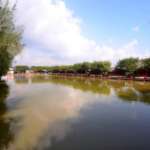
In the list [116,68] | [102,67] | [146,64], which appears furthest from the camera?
[102,67]

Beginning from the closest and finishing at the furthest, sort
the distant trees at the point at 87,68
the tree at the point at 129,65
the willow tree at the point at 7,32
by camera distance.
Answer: the willow tree at the point at 7,32 < the tree at the point at 129,65 < the distant trees at the point at 87,68

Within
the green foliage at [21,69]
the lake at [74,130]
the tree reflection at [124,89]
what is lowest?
the tree reflection at [124,89]

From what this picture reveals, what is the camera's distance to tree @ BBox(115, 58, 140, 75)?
65.4 meters

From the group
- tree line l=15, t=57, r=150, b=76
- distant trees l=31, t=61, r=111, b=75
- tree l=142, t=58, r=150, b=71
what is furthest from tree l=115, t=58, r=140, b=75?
distant trees l=31, t=61, r=111, b=75

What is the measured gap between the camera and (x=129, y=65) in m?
66.4

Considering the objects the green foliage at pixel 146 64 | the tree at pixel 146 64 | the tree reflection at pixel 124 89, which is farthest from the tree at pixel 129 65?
the tree reflection at pixel 124 89

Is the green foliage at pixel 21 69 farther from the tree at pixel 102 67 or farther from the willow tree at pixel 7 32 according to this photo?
the willow tree at pixel 7 32

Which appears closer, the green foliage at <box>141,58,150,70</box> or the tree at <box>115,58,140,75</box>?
the green foliage at <box>141,58,150,70</box>

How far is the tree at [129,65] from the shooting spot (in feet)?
214

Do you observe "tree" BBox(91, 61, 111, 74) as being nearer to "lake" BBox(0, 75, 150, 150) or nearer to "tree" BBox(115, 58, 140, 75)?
"tree" BBox(115, 58, 140, 75)

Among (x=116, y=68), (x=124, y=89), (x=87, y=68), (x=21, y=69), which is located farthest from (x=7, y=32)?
(x=21, y=69)

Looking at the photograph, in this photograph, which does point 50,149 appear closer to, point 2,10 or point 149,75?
point 2,10

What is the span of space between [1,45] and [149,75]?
163ft

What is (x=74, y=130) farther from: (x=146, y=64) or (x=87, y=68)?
(x=87, y=68)
